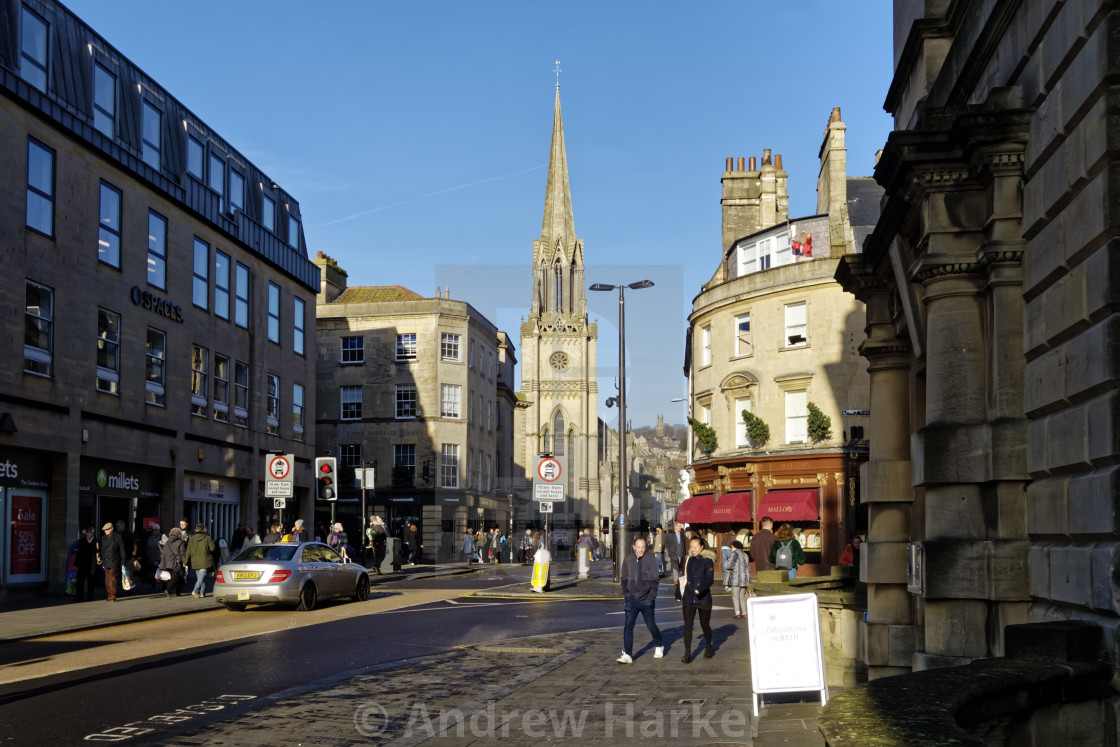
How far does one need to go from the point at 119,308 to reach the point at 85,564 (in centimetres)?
716

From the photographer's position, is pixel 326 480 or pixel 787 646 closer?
pixel 787 646

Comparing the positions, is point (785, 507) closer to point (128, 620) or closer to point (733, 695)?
point (128, 620)

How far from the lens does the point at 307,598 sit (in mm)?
22625

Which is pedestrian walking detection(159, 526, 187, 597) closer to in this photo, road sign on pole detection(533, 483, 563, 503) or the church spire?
road sign on pole detection(533, 483, 563, 503)

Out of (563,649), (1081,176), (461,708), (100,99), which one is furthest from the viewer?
(100,99)

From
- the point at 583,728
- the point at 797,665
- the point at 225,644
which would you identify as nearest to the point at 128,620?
the point at 225,644

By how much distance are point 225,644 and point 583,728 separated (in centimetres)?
832

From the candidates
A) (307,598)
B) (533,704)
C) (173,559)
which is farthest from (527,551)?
(533,704)

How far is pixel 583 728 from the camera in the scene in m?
9.51

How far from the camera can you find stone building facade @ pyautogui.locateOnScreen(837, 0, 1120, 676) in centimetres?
719

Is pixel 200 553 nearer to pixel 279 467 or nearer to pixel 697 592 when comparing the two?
pixel 279 467

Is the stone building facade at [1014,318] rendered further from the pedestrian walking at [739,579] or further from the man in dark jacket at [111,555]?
the man in dark jacket at [111,555]

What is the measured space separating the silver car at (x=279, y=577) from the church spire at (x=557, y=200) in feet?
338

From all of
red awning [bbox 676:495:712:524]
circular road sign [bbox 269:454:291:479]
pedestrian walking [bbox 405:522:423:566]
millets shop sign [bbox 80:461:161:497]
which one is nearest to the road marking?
circular road sign [bbox 269:454:291:479]
